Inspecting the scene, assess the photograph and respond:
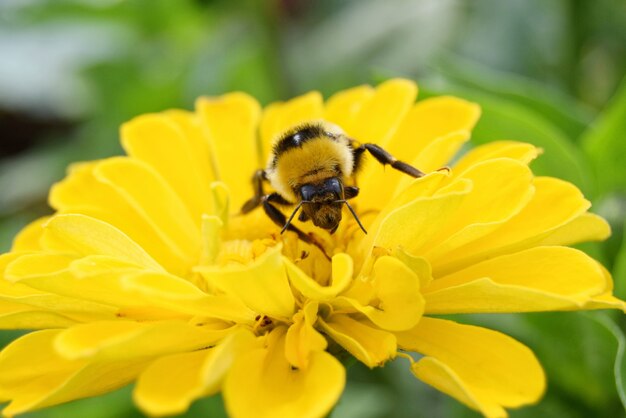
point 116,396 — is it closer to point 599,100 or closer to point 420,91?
point 420,91

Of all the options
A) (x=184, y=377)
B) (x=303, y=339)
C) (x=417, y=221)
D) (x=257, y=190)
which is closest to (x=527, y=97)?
(x=257, y=190)

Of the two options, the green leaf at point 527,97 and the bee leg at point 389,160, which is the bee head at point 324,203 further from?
the green leaf at point 527,97

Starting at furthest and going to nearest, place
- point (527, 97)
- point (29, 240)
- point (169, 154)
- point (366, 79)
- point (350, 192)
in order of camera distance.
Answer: point (366, 79) < point (527, 97) < point (169, 154) < point (29, 240) < point (350, 192)

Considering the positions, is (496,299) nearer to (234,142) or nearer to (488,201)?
(488,201)

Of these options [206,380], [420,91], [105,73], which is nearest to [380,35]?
[105,73]

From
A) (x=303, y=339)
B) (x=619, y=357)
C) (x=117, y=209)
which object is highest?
(x=117, y=209)

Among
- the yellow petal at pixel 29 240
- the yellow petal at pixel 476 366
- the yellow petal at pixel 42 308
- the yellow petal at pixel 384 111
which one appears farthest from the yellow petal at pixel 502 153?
the yellow petal at pixel 29 240

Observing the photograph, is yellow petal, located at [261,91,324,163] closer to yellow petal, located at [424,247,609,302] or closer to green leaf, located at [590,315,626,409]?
yellow petal, located at [424,247,609,302]
